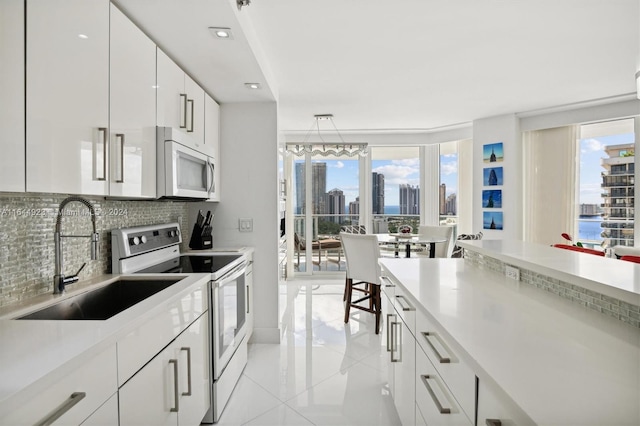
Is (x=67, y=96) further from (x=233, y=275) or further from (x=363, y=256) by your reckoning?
(x=363, y=256)

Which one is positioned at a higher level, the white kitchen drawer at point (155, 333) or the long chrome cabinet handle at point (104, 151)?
the long chrome cabinet handle at point (104, 151)

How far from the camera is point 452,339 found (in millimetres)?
1008

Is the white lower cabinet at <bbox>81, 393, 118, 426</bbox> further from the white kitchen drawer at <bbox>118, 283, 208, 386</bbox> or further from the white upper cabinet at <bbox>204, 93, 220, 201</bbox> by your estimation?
the white upper cabinet at <bbox>204, 93, 220, 201</bbox>

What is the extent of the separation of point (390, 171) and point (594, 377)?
17.9ft

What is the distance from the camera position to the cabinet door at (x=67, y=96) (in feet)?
3.71

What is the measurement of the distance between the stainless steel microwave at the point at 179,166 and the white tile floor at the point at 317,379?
1.39 m

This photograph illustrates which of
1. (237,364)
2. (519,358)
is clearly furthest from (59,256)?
(519,358)

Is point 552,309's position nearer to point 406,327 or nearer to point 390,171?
point 406,327

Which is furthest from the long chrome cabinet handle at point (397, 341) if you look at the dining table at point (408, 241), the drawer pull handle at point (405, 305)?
the dining table at point (408, 241)

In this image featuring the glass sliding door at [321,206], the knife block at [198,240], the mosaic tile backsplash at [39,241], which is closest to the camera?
the mosaic tile backsplash at [39,241]

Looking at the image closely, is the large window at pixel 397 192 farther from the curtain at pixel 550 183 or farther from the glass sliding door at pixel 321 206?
the curtain at pixel 550 183

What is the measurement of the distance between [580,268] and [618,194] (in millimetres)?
3920

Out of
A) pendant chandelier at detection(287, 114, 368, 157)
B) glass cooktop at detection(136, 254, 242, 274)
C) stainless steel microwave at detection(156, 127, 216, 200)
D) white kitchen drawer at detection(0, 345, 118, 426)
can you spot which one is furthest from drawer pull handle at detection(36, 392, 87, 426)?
pendant chandelier at detection(287, 114, 368, 157)

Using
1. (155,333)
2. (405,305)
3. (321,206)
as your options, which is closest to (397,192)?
(321,206)
